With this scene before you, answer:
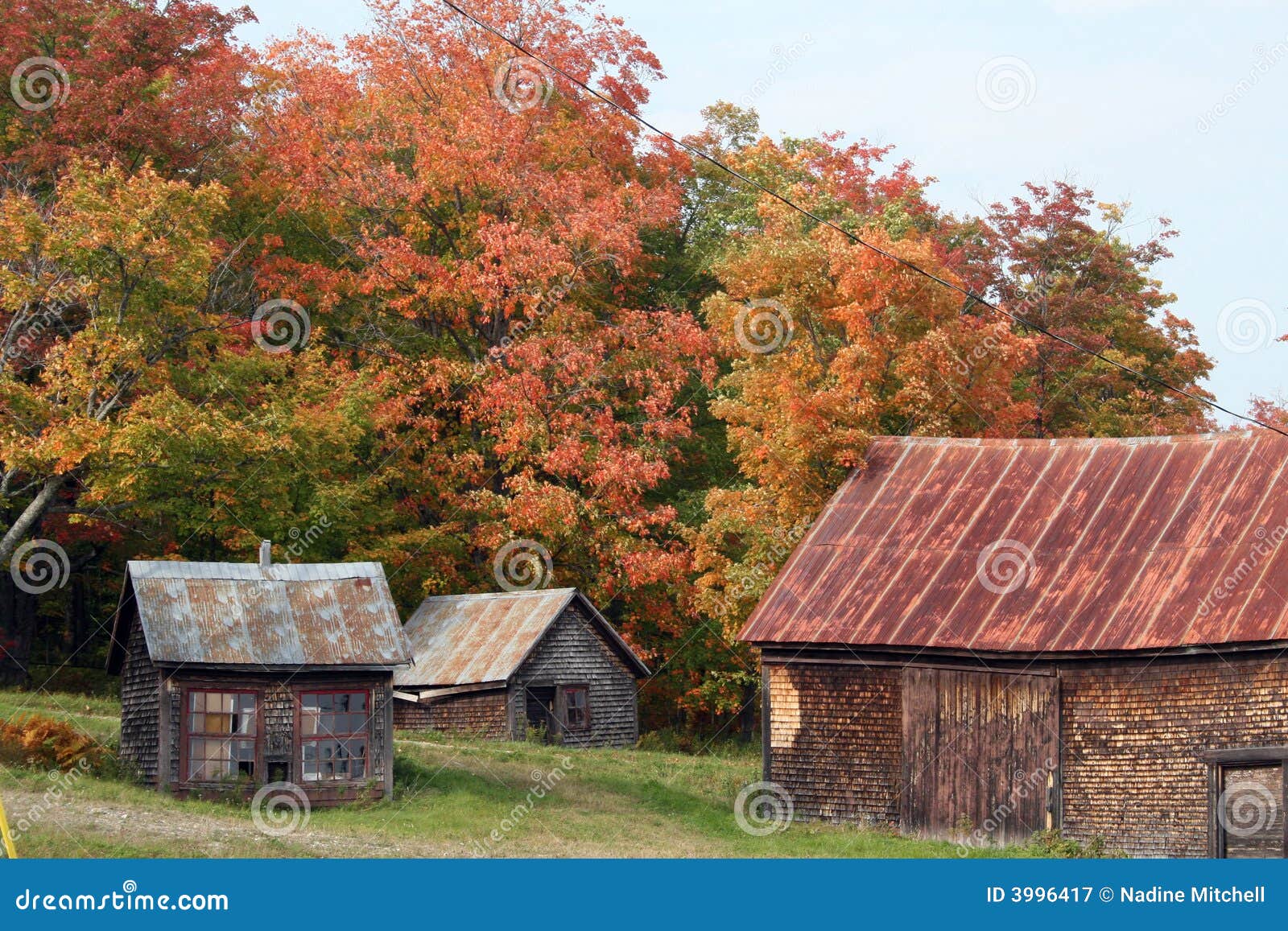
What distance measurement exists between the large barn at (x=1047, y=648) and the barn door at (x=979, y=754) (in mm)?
30

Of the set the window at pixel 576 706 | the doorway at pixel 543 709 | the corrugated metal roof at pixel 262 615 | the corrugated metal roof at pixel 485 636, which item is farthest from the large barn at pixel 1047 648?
the window at pixel 576 706

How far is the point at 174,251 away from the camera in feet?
110

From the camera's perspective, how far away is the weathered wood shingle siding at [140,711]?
1044 inches

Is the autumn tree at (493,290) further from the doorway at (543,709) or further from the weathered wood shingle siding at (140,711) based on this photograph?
the weathered wood shingle siding at (140,711)

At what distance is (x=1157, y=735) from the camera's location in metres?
23.4

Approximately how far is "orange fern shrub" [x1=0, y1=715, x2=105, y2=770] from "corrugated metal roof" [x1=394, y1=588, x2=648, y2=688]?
10846 millimetres

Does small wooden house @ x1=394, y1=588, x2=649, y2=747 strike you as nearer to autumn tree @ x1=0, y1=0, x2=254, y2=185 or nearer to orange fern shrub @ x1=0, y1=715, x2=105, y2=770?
orange fern shrub @ x1=0, y1=715, x2=105, y2=770

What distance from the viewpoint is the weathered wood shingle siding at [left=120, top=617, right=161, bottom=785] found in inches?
1044

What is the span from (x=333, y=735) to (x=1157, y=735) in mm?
13482

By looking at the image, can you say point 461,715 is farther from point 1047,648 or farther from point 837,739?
point 1047,648

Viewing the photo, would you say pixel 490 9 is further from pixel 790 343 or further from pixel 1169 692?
pixel 1169 692

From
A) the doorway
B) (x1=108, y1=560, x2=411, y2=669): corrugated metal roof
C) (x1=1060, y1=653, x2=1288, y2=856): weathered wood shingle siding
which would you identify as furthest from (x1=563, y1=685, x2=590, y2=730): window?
(x1=1060, y1=653, x2=1288, y2=856): weathered wood shingle siding

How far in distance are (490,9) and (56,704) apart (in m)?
23.0

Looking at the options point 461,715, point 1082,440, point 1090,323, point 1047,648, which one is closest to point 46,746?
point 461,715
